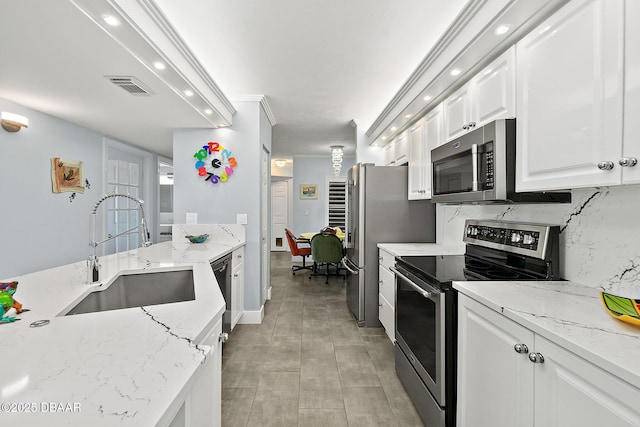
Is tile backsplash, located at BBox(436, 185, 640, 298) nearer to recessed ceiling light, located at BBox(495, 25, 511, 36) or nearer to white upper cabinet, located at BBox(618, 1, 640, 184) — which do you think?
white upper cabinet, located at BBox(618, 1, 640, 184)

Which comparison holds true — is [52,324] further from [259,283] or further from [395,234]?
[395,234]

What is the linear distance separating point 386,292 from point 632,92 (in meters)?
2.37

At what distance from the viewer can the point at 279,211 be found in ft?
29.2

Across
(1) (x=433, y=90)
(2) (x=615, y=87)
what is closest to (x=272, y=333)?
(1) (x=433, y=90)

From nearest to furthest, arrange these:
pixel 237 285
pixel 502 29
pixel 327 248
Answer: pixel 502 29 → pixel 237 285 → pixel 327 248

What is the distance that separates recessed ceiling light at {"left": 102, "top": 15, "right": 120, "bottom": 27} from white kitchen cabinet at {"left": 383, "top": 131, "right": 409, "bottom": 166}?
8.85ft

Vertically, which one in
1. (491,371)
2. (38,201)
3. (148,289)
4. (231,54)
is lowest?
(491,371)

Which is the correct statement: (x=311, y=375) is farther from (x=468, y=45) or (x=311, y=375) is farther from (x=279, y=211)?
(x=279, y=211)

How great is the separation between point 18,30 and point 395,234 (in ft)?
10.4

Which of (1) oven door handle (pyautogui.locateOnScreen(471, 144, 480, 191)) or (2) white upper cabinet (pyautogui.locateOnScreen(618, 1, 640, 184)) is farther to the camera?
(1) oven door handle (pyautogui.locateOnScreen(471, 144, 480, 191))

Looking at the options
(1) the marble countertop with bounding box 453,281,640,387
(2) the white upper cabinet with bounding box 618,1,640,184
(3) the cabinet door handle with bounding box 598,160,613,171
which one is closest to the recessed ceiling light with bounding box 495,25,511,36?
(2) the white upper cabinet with bounding box 618,1,640,184

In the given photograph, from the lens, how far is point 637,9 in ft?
3.37

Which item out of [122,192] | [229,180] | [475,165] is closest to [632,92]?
[475,165]

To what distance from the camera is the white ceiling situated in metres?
1.72
